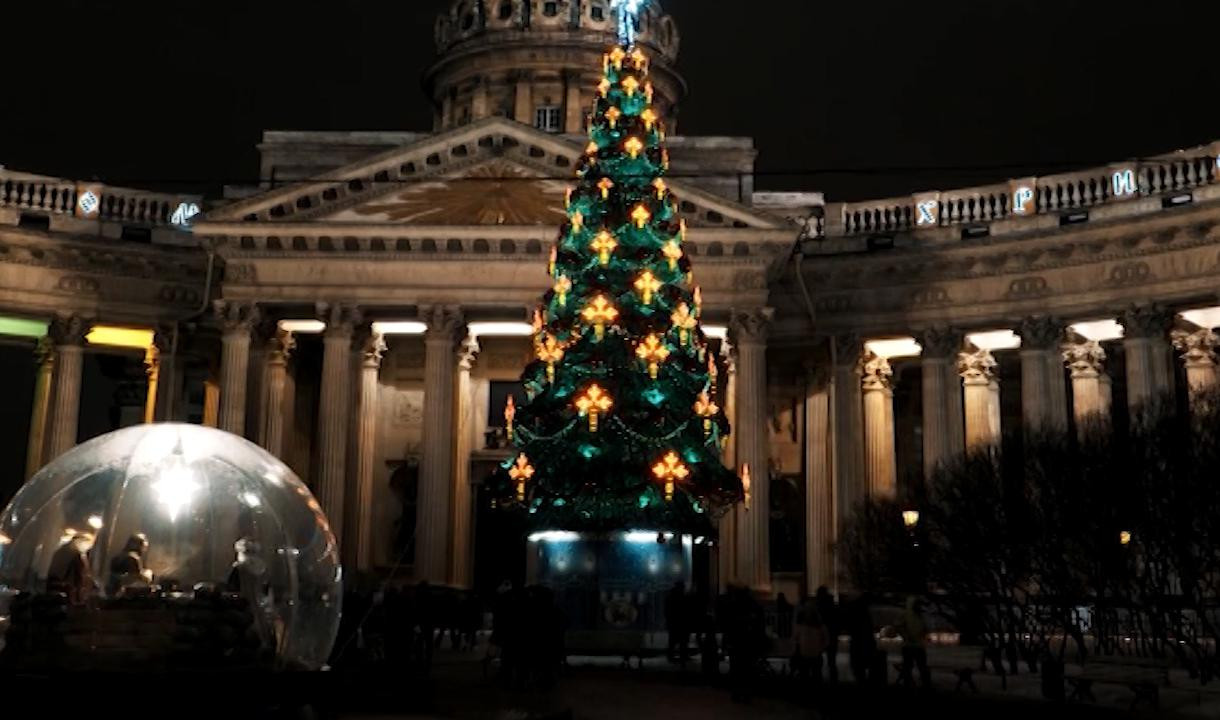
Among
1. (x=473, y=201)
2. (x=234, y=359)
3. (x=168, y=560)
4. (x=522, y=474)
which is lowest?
(x=168, y=560)

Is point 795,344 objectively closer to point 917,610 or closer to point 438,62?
point 917,610

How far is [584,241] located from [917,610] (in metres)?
9.61

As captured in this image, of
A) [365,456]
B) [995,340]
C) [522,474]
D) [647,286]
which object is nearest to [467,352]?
[365,456]

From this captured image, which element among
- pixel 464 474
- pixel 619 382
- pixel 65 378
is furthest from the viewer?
pixel 464 474

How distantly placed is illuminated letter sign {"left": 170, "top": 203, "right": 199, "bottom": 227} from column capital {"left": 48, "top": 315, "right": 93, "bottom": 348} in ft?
14.6

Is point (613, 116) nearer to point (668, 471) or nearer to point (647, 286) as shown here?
point (647, 286)

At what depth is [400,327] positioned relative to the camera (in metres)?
40.1

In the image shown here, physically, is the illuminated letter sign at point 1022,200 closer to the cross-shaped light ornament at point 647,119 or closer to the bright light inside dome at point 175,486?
the cross-shaped light ornament at point 647,119

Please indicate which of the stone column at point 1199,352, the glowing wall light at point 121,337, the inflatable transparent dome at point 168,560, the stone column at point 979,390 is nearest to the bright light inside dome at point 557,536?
the inflatable transparent dome at point 168,560

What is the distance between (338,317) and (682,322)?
15.4 meters

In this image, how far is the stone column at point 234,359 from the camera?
121 feet

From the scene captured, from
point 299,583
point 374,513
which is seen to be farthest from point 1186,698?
point 374,513

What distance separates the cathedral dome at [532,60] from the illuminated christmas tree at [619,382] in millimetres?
33016

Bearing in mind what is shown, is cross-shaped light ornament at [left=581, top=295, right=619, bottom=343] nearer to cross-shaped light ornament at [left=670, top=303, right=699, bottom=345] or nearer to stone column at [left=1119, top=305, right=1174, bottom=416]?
cross-shaped light ornament at [left=670, top=303, right=699, bottom=345]
